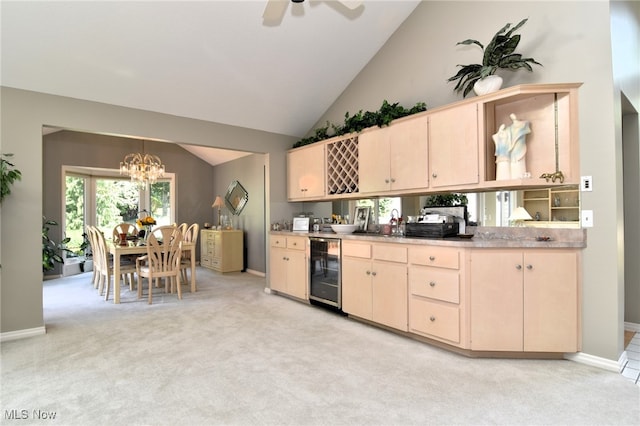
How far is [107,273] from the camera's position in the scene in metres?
4.65

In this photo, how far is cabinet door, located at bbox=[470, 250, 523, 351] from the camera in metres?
→ 2.61

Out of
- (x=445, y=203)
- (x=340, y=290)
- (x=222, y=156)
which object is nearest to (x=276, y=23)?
(x=445, y=203)

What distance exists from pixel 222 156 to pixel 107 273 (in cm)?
365

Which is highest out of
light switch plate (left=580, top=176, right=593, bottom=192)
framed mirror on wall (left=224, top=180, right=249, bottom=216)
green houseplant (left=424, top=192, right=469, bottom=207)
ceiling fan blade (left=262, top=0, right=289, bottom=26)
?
ceiling fan blade (left=262, top=0, right=289, bottom=26)

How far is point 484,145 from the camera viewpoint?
2.86m

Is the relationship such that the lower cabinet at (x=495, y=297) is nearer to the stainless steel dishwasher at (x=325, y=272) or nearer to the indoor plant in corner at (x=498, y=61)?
the stainless steel dishwasher at (x=325, y=272)

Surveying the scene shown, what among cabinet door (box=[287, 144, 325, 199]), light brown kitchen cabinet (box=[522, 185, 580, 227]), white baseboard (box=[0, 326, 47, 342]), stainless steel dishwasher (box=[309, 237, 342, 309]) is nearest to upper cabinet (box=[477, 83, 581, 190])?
light brown kitchen cabinet (box=[522, 185, 580, 227])

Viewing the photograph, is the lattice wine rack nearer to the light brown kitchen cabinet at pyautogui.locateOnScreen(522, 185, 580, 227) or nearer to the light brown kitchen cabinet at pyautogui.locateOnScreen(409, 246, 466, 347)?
the light brown kitchen cabinet at pyautogui.locateOnScreen(409, 246, 466, 347)

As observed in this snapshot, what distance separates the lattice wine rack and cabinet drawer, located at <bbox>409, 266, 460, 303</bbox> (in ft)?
4.81

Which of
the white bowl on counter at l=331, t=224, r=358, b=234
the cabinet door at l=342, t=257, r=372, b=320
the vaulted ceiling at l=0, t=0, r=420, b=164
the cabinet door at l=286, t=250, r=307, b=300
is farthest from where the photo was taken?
the cabinet door at l=286, t=250, r=307, b=300

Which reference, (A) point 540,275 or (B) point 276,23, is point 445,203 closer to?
(A) point 540,275

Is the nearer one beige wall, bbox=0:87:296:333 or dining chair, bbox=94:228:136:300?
beige wall, bbox=0:87:296:333

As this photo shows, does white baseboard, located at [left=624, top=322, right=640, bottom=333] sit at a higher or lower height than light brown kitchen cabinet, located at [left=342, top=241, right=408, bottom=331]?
lower

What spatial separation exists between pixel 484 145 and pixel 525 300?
132 centimetres
